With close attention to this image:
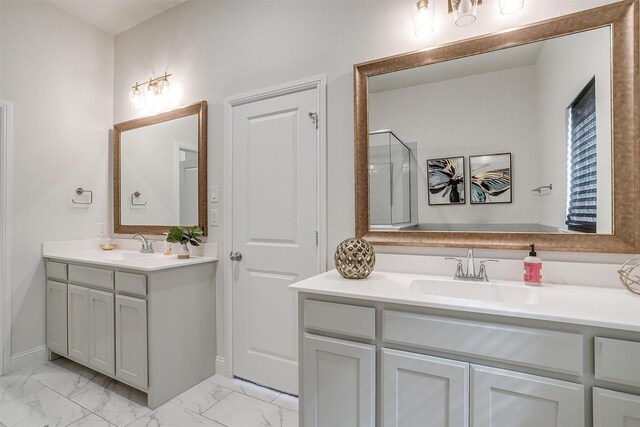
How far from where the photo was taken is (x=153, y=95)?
271cm

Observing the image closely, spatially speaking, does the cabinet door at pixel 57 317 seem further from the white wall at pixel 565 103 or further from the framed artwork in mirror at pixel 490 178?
the white wall at pixel 565 103

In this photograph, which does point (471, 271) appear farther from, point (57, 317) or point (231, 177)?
point (57, 317)

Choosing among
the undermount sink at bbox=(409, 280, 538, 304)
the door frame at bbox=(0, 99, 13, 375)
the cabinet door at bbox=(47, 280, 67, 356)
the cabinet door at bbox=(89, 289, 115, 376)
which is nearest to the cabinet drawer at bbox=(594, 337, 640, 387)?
the undermount sink at bbox=(409, 280, 538, 304)

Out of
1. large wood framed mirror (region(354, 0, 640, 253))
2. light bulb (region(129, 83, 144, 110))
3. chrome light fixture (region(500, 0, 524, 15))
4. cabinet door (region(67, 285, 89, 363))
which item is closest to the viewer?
large wood framed mirror (region(354, 0, 640, 253))

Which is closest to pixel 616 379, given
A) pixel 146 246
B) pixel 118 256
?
pixel 146 246

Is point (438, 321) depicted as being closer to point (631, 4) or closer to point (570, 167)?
point (570, 167)

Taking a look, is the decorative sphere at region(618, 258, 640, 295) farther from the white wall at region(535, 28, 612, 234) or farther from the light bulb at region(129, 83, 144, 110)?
the light bulb at region(129, 83, 144, 110)

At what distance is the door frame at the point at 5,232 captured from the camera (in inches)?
94.3

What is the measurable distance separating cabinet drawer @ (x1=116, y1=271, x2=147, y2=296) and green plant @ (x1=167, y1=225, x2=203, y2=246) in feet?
1.30

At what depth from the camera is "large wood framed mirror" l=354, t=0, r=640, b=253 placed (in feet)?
4.33

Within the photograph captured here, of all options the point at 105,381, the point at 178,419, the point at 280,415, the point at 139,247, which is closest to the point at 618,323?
the point at 280,415

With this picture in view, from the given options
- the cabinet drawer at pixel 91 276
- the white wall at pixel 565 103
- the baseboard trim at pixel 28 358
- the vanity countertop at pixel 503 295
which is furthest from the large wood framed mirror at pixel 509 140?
the baseboard trim at pixel 28 358

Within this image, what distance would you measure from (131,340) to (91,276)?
0.61 m

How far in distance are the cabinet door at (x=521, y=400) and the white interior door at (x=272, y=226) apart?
1.11 metres
